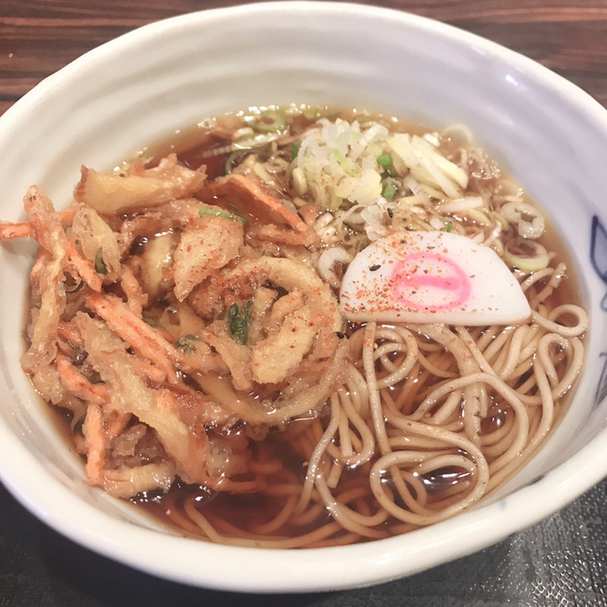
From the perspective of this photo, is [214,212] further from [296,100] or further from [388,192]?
[296,100]

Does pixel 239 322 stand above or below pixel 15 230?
below

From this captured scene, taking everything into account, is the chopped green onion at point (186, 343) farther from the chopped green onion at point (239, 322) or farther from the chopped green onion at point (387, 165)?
the chopped green onion at point (387, 165)

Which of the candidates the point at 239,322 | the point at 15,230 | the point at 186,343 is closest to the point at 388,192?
the point at 239,322

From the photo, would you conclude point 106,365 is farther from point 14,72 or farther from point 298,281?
point 14,72

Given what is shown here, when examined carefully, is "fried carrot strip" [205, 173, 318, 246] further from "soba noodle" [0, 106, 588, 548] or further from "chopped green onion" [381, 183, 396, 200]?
"chopped green onion" [381, 183, 396, 200]

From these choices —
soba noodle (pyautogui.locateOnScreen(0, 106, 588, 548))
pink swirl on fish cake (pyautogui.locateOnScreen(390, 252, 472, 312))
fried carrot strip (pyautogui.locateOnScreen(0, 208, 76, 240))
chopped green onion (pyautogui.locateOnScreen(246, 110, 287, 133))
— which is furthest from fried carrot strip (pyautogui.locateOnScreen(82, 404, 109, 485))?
chopped green onion (pyautogui.locateOnScreen(246, 110, 287, 133))

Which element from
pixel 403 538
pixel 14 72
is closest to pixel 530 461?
pixel 403 538

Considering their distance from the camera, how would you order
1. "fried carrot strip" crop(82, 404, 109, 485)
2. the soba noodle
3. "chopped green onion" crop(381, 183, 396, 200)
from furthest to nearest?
"chopped green onion" crop(381, 183, 396, 200), the soba noodle, "fried carrot strip" crop(82, 404, 109, 485)
